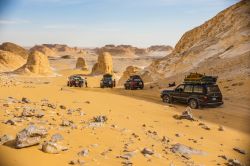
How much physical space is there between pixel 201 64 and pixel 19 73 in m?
36.7

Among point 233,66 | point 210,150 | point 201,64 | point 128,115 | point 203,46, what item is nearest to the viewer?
point 210,150

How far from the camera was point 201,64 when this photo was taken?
35344mm

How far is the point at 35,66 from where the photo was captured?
6284 centimetres

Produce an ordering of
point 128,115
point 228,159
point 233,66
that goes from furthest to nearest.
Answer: point 233,66 → point 128,115 → point 228,159

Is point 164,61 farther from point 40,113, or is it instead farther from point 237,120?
point 40,113

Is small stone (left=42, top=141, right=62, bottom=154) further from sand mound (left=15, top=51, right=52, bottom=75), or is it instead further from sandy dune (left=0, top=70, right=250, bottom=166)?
sand mound (left=15, top=51, right=52, bottom=75)

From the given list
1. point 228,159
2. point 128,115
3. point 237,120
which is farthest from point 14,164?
point 237,120

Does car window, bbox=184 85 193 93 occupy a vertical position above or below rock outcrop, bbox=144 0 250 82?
below

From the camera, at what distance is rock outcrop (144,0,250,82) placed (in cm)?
3167

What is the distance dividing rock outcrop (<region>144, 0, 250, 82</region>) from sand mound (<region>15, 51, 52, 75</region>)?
27.1 meters

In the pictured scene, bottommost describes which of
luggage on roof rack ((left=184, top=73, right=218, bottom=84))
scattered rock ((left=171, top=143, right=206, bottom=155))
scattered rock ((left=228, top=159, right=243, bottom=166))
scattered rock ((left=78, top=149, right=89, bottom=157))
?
scattered rock ((left=228, top=159, right=243, bottom=166))

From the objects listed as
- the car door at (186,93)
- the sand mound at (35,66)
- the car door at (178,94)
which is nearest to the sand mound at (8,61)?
the sand mound at (35,66)

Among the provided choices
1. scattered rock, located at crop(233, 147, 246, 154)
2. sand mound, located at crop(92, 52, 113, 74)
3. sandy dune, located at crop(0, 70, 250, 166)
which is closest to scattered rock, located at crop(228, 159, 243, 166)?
sandy dune, located at crop(0, 70, 250, 166)

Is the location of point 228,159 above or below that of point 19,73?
below
